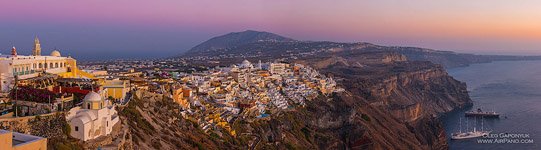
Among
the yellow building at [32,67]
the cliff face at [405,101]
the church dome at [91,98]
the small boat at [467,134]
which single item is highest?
the yellow building at [32,67]

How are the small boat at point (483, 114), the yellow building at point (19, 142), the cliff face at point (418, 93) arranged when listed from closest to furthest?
the yellow building at point (19, 142)
the cliff face at point (418, 93)
the small boat at point (483, 114)

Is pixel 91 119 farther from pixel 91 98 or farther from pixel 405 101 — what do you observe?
pixel 405 101

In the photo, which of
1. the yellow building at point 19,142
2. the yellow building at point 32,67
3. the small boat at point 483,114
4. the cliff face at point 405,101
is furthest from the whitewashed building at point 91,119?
the small boat at point 483,114

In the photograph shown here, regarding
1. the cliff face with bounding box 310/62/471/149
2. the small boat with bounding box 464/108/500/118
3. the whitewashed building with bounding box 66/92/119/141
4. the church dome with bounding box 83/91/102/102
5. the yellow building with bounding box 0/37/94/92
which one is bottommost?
the small boat with bounding box 464/108/500/118

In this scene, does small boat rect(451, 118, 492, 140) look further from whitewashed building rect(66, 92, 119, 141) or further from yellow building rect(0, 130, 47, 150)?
yellow building rect(0, 130, 47, 150)

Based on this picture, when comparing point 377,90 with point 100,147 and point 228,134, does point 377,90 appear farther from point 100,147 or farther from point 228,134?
point 100,147

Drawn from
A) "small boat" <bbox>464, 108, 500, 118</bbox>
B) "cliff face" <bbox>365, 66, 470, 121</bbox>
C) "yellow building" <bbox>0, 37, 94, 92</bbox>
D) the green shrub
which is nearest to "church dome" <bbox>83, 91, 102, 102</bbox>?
"yellow building" <bbox>0, 37, 94, 92</bbox>

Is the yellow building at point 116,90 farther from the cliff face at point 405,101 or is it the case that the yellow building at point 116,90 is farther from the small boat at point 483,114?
the small boat at point 483,114

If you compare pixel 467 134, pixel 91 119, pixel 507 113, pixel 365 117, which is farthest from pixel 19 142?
pixel 507 113

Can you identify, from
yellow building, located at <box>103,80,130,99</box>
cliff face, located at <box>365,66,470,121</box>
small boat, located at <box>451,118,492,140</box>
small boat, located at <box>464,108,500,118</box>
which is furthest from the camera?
small boat, located at <box>464,108,500,118</box>

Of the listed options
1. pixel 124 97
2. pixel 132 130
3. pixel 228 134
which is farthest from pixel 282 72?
pixel 132 130
